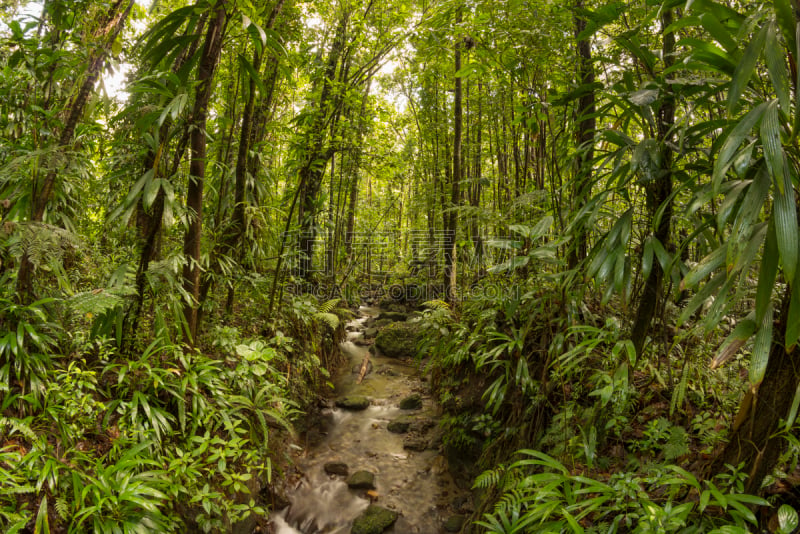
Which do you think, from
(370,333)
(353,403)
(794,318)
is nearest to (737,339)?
(794,318)

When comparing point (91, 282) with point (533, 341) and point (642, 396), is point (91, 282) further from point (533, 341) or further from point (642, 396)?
point (642, 396)

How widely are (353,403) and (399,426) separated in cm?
72

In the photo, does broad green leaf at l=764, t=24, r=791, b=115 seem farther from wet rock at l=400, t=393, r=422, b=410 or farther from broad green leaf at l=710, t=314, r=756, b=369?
wet rock at l=400, t=393, r=422, b=410

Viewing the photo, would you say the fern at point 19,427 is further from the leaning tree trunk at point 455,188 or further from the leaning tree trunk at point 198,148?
the leaning tree trunk at point 455,188

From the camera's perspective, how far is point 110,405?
7.60 ft

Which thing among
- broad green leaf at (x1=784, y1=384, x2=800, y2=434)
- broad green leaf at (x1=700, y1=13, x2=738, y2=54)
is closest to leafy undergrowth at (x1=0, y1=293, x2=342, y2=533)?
broad green leaf at (x1=784, y1=384, x2=800, y2=434)

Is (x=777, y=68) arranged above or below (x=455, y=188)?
below

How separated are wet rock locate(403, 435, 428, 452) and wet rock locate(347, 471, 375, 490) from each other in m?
0.59

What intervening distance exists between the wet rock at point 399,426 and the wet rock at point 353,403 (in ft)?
1.60

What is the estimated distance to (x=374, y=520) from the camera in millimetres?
3240

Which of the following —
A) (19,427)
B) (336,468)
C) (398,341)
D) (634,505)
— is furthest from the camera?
(398,341)

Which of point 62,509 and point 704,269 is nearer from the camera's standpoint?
→ point 704,269

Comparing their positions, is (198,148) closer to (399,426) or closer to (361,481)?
(361,481)

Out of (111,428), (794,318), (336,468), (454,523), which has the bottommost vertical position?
(454,523)
